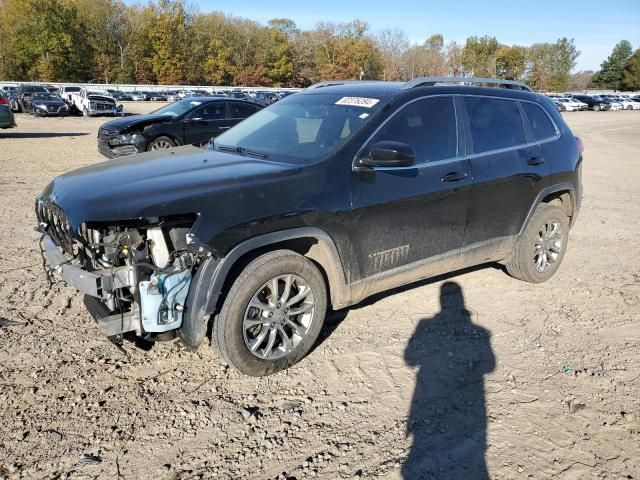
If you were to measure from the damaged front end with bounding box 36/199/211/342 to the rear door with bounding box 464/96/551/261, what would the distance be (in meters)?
2.46

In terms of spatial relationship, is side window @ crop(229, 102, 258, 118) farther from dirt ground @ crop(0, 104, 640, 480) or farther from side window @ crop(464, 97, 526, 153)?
side window @ crop(464, 97, 526, 153)

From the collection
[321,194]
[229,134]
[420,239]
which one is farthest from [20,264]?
[420,239]

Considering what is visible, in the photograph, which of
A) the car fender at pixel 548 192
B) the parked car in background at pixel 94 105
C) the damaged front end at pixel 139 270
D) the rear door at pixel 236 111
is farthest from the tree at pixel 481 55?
the damaged front end at pixel 139 270

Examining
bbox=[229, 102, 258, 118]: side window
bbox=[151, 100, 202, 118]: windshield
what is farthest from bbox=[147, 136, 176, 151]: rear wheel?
bbox=[229, 102, 258, 118]: side window

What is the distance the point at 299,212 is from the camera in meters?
3.34

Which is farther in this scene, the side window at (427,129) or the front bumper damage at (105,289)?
the side window at (427,129)

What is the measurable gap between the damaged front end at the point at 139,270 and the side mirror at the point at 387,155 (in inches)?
51.9

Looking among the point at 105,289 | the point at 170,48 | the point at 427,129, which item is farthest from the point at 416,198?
the point at 170,48

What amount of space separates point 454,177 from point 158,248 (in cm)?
238

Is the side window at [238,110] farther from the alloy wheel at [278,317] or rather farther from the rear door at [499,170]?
the alloy wheel at [278,317]

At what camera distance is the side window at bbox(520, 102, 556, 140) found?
5004mm

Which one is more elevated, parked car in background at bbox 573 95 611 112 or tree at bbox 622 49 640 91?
tree at bbox 622 49 640 91

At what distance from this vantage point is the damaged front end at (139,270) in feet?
9.83

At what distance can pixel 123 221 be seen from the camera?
114 inches
